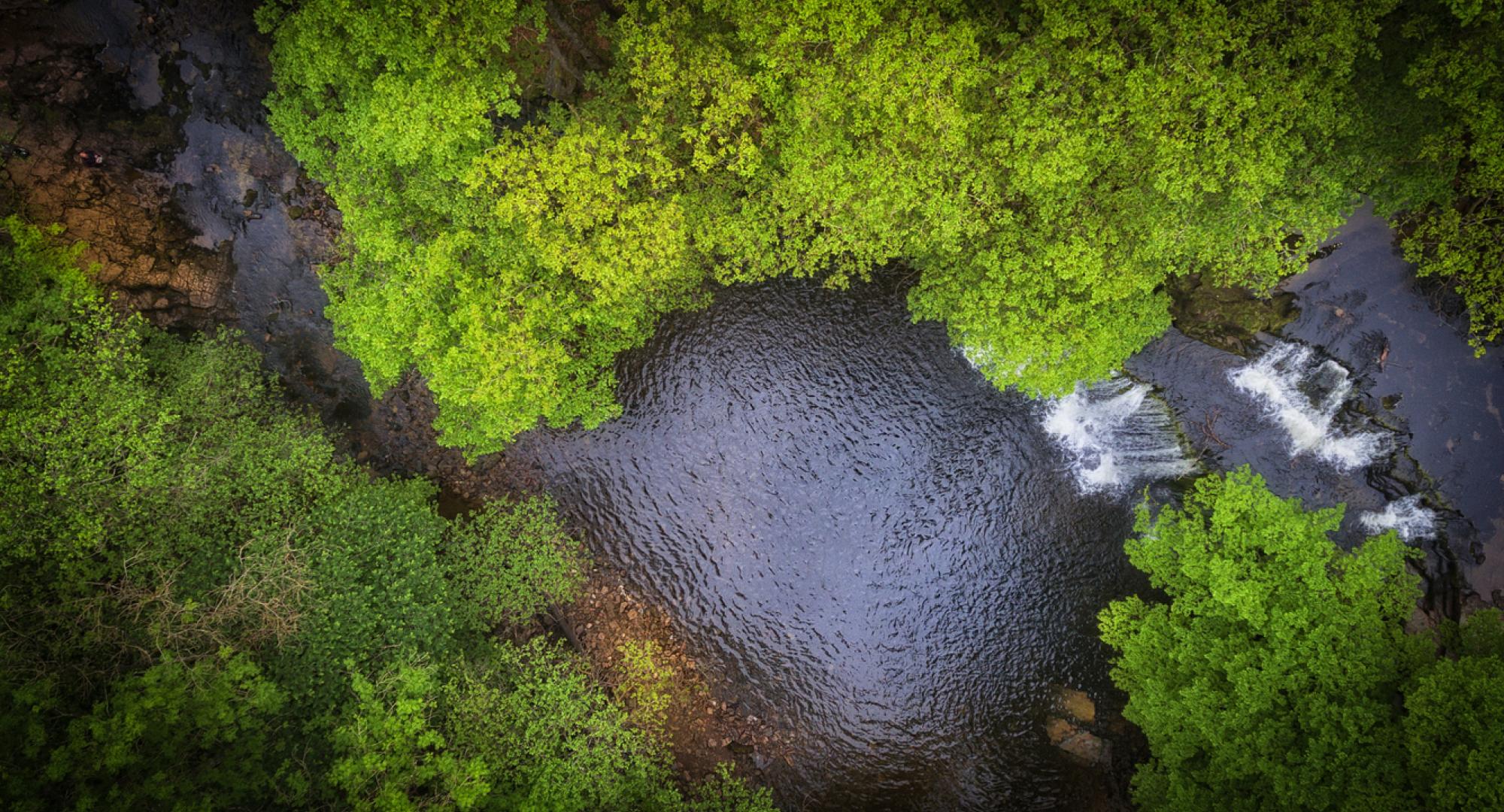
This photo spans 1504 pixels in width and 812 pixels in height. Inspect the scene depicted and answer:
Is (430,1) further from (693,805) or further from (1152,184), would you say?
(693,805)

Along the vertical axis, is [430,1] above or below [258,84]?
above

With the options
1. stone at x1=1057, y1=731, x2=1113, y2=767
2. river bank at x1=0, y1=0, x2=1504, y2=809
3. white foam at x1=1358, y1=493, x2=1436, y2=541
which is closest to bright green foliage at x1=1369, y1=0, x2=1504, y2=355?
river bank at x1=0, y1=0, x2=1504, y2=809

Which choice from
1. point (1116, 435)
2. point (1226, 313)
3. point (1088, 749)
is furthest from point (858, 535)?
point (1226, 313)

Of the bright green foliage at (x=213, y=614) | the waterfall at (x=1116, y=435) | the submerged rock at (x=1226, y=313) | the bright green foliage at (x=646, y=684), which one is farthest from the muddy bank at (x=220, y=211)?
the submerged rock at (x=1226, y=313)

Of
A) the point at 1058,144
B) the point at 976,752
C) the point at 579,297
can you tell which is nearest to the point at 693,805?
the point at 976,752

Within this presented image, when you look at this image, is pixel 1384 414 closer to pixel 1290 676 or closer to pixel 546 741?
pixel 1290 676

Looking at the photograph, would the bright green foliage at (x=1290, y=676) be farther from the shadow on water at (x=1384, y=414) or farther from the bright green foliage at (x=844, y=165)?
the bright green foliage at (x=844, y=165)

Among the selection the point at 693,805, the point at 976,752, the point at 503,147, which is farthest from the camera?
the point at 976,752
